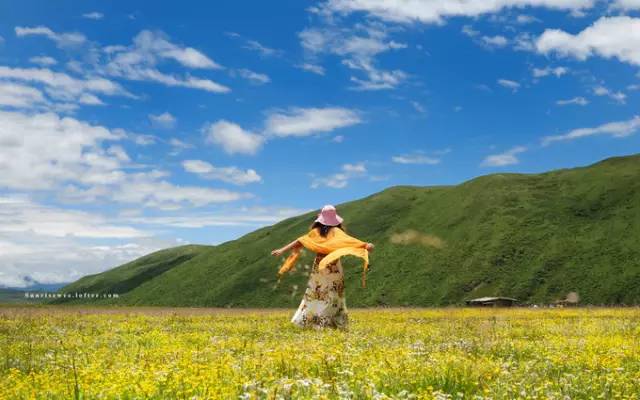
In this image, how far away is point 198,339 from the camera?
585 inches

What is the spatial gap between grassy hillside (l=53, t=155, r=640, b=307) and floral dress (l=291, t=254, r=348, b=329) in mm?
85466

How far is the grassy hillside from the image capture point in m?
107

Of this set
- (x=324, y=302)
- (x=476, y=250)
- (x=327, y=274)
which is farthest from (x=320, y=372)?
(x=476, y=250)

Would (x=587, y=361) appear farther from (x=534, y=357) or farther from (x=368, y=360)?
(x=368, y=360)

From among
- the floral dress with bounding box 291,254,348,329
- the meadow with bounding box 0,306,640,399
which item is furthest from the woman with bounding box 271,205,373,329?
the meadow with bounding box 0,306,640,399

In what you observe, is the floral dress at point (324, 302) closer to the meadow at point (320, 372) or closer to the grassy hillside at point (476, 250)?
the meadow at point (320, 372)

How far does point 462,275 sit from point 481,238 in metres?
14.9

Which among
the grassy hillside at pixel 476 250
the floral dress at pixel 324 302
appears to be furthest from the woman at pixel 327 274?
the grassy hillside at pixel 476 250

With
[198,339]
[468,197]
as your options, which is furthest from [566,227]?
[198,339]

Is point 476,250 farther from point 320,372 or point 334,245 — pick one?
point 320,372

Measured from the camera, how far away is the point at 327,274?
64.5 feet

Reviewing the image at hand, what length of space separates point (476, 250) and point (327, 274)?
10857cm

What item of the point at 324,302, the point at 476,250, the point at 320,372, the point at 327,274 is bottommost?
the point at 320,372

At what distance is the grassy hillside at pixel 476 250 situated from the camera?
107 metres
